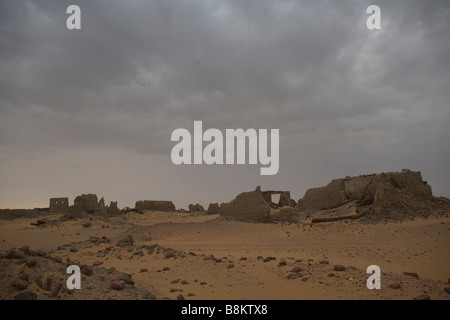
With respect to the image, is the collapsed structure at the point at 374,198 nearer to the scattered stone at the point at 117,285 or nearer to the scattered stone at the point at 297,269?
the scattered stone at the point at 297,269

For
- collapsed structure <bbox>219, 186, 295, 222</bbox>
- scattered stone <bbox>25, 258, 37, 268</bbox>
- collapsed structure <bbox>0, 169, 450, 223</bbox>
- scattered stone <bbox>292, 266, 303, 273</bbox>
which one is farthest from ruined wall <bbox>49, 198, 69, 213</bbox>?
scattered stone <bbox>292, 266, 303, 273</bbox>

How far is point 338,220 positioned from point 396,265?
359 inches

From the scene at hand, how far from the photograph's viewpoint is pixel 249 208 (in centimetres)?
1738

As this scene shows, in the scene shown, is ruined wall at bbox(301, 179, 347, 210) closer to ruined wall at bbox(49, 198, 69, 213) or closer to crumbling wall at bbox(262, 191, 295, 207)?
crumbling wall at bbox(262, 191, 295, 207)

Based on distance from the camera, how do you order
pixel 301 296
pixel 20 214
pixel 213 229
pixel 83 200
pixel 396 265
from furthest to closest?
1. pixel 20 214
2. pixel 83 200
3. pixel 213 229
4. pixel 396 265
5. pixel 301 296

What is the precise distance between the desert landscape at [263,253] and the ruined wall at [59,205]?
645cm

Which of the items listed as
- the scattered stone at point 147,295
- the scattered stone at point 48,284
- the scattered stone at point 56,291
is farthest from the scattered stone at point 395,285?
the scattered stone at point 48,284

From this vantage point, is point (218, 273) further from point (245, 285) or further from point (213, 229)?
point (213, 229)

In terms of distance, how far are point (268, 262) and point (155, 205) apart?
98.5ft

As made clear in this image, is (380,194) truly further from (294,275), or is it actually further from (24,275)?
(24,275)

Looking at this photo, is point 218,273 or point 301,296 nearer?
point 301,296
